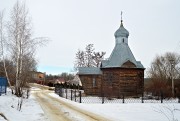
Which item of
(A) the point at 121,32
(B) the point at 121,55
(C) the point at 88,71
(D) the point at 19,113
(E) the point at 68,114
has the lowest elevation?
(E) the point at 68,114

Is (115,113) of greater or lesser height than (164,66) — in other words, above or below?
below

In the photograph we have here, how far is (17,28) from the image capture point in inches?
1076

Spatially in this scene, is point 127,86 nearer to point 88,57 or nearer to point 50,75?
point 88,57

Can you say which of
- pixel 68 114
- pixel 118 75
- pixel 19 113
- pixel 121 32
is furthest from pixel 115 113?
pixel 121 32

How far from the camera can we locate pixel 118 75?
106ft

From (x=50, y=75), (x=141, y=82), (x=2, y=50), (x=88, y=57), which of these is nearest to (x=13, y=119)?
(x=2, y=50)

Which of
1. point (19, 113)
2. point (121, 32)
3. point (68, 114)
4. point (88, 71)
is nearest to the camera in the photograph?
point (19, 113)

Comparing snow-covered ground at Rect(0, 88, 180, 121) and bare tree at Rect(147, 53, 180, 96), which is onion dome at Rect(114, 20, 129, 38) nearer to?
snow-covered ground at Rect(0, 88, 180, 121)

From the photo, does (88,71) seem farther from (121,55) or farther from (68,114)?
(68,114)

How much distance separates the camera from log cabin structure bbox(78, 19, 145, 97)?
106 ft

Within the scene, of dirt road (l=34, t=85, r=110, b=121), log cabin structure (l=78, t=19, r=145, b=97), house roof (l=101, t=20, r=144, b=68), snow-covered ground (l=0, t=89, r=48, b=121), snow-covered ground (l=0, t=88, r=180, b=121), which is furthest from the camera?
house roof (l=101, t=20, r=144, b=68)

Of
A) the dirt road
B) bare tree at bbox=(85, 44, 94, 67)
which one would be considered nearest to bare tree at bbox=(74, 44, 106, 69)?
bare tree at bbox=(85, 44, 94, 67)

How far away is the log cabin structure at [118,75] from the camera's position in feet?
106

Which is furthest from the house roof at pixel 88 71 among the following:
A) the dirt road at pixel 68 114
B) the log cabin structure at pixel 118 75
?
the dirt road at pixel 68 114
